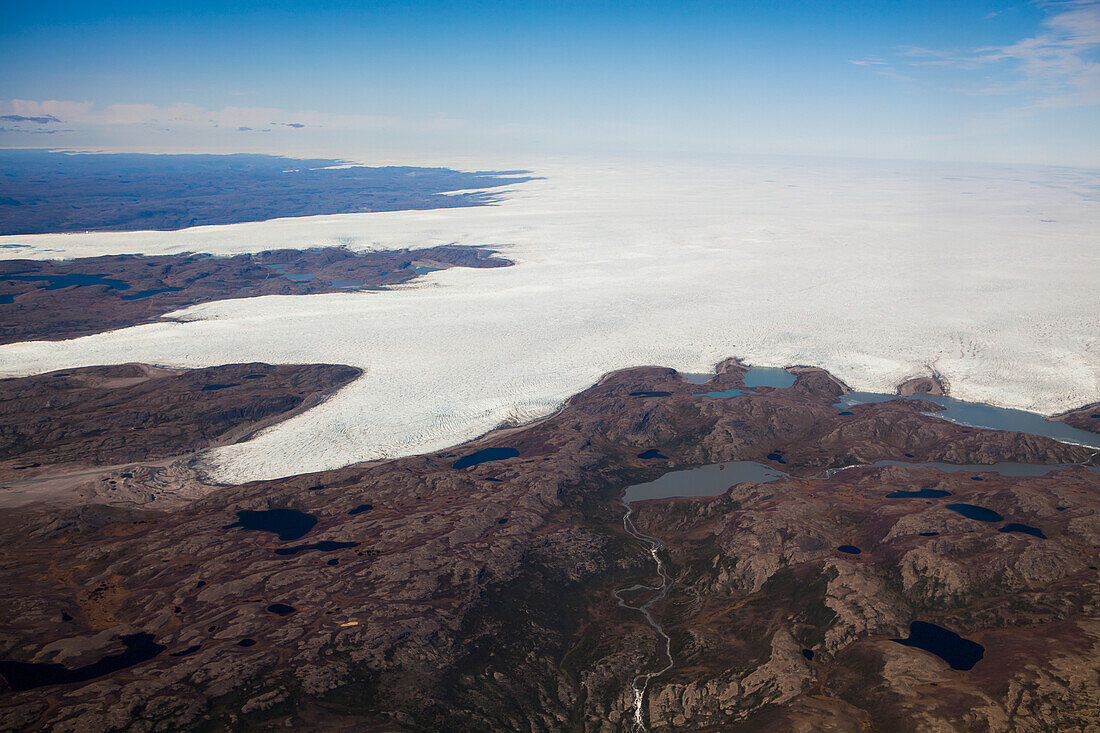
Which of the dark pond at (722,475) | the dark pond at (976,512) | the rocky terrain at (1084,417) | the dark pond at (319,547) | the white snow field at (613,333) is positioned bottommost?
the dark pond at (319,547)

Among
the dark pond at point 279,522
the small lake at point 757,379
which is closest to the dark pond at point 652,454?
the small lake at point 757,379

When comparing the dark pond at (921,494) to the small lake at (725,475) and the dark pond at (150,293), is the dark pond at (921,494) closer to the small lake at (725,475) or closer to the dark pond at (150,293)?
the small lake at (725,475)

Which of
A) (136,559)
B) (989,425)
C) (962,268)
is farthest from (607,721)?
(962,268)

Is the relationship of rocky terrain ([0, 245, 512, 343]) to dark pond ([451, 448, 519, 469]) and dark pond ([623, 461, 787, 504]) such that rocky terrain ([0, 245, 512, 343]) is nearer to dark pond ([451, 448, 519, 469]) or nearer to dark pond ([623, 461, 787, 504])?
dark pond ([451, 448, 519, 469])

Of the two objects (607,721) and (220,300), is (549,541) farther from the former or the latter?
(220,300)

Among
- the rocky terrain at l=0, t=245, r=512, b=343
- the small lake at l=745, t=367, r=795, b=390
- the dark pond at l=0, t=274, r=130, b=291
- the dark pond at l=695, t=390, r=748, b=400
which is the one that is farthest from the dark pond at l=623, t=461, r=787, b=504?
the dark pond at l=0, t=274, r=130, b=291

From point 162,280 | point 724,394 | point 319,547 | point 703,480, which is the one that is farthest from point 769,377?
point 162,280
